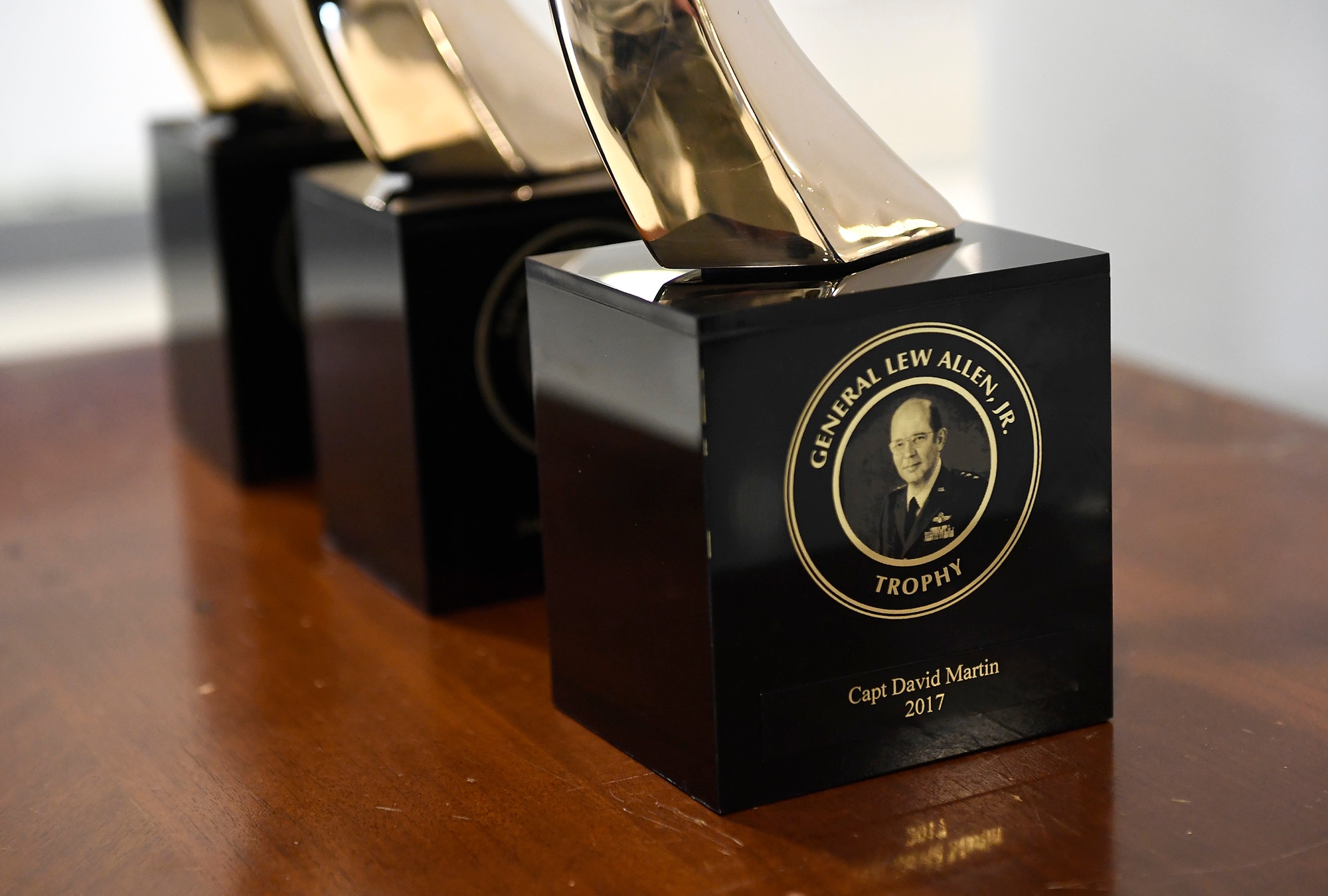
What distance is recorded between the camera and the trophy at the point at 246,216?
998 millimetres

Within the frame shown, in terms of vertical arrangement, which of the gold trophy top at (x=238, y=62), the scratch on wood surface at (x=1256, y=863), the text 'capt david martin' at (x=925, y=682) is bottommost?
the scratch on wood surface at (x=1256, y=863)

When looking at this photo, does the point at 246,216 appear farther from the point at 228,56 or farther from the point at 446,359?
the point at 446,359

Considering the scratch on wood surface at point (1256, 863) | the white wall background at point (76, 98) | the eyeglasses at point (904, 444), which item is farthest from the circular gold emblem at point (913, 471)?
the white wall background at point (76, 98)

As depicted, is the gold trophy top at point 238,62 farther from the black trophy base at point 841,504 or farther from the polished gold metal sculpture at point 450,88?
the black trophy base at point 841,504

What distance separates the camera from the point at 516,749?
24.8 inches

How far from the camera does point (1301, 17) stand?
959 millimetres

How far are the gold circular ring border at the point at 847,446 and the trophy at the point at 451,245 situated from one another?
0.89ft

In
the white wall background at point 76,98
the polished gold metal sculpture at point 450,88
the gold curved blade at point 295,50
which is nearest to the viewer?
the polished gold metal sculpture at point 450,88

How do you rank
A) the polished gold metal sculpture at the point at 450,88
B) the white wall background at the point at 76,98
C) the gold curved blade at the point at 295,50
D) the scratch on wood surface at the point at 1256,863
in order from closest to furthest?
the scratch on wood surface at the point at 1256,863 → the polished gold metal sculpture at the point at 450,88 → the gold curved blade at the point at 295,50 → the white wall background at the point at 76,98

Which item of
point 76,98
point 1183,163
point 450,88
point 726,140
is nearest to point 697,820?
point 726,140

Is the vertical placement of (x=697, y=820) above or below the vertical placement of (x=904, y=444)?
below

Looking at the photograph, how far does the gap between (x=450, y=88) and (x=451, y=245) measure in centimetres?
8

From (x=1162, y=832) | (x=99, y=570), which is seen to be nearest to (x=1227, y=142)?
(x=1162, y=832)

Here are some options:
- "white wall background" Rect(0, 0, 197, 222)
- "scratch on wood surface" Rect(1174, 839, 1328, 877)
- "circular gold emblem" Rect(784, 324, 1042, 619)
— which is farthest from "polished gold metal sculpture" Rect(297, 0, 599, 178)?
"white wall background" Rect(0, 0, 197, 222)
